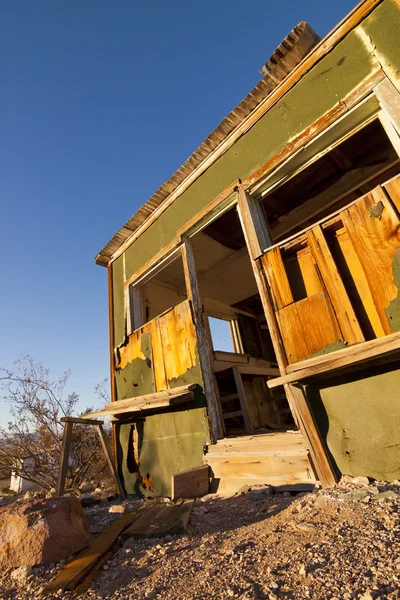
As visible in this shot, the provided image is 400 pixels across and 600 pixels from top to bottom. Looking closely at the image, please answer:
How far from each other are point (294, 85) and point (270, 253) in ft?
9.24

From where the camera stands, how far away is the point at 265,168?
4750 millimetres

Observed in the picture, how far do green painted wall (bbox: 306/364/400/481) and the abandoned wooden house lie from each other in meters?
0.01

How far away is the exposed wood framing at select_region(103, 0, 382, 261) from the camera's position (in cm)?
409

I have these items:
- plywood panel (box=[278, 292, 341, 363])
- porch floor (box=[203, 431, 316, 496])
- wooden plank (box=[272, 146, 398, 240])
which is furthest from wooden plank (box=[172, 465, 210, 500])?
wooden plank (box=[272, 146, 398, 240])

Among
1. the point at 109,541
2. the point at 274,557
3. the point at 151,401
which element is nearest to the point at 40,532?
the point at 109,541

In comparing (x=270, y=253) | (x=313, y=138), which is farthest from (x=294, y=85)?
(x=270, y=253)

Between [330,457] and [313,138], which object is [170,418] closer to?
[330,457]

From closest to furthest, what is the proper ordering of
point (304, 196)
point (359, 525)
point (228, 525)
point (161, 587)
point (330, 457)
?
point (161, 587)
point (359, 525)
point (228, 525)
point (330, 457)
point (304, 196)

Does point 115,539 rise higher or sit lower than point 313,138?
lower

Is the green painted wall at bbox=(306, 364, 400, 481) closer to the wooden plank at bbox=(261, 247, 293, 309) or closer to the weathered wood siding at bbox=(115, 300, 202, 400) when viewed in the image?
the wooden plank at bbox=(261, 247, 293, 309)

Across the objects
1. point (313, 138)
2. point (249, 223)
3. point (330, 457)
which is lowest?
point (330, 457)

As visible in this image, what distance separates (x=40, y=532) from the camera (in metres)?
2.63

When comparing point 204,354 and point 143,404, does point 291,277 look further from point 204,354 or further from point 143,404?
point 143,404

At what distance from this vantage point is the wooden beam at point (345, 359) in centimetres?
282
